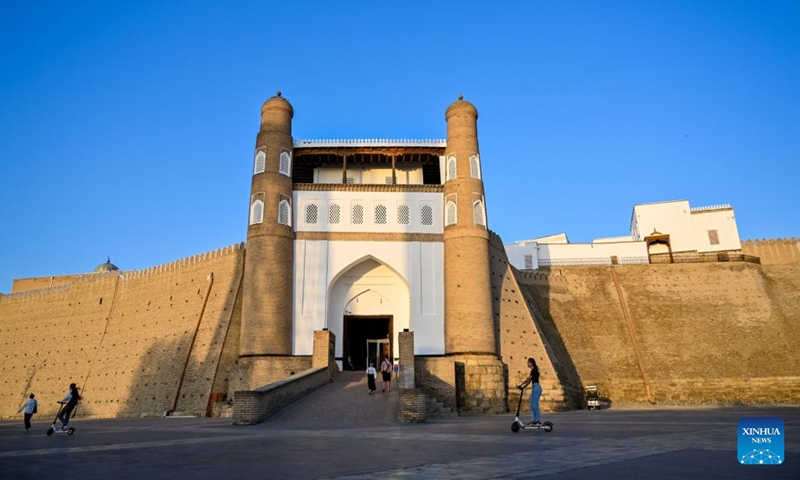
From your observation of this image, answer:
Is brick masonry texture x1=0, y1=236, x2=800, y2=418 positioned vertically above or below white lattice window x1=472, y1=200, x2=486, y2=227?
below

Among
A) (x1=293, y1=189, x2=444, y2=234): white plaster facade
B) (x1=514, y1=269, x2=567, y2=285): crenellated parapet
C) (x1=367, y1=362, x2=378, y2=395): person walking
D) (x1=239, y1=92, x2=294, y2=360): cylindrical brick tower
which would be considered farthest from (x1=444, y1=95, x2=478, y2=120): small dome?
→ (x1=367, y1=362, x2=378, y2=395): person walking

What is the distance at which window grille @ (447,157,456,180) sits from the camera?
23688mm

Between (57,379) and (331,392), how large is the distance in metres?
18.2

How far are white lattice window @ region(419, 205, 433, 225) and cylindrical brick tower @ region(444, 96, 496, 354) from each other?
2.44 ft

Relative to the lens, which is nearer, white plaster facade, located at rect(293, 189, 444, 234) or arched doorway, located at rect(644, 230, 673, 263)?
white plaster facade, located at rect(293, 189, 444, 234)

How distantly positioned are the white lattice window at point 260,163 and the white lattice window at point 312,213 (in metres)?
2.19

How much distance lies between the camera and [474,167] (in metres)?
23.6

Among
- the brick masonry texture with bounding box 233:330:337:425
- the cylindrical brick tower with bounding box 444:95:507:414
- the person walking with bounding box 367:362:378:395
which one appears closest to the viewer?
the brick masonry texture with bounding box 233:330:337:425

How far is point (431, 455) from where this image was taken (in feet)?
20.6

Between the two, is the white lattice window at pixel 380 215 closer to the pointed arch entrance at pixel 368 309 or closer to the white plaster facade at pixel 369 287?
the white plaster facade at pixel 369 287

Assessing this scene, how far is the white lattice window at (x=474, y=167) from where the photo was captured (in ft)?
77.2

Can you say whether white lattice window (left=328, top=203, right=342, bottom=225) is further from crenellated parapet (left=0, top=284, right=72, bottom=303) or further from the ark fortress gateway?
crenellated parapet (left=0, top=284, right=72, bottom=303)

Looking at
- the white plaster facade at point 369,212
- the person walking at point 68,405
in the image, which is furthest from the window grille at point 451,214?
the person walking at point 68,405

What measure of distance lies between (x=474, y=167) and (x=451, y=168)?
2.90 ft
